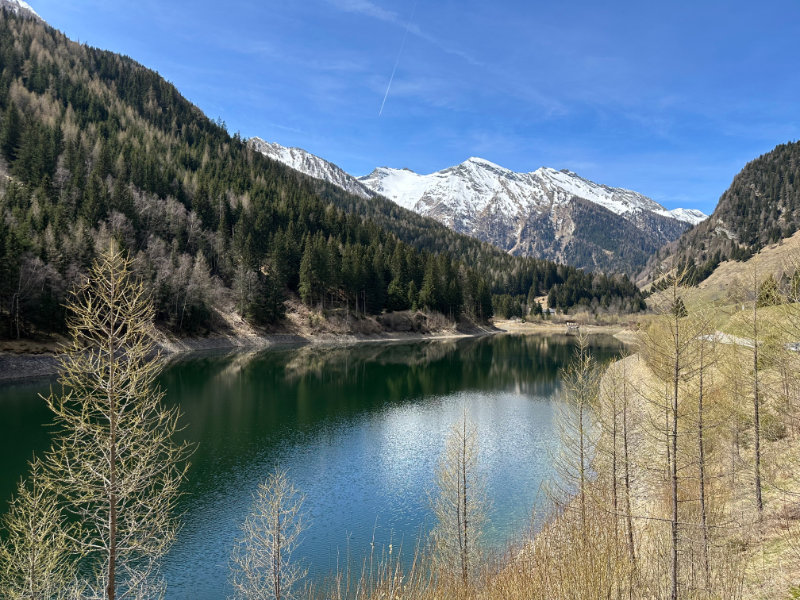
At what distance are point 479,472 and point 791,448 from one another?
1778cm

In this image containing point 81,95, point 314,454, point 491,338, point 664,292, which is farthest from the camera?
point 81,95

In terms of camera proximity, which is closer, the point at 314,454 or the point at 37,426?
the point at 314,454

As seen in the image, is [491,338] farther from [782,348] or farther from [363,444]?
[782,348]

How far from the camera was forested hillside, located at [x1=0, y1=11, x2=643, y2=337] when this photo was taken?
7769cm

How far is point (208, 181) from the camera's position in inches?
5778

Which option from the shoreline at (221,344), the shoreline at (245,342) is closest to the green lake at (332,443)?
the shoreline at (221,344)

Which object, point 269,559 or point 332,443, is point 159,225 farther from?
point 269,559

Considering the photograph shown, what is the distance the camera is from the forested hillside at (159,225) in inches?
3059

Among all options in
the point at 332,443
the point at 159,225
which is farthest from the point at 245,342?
the point at 332,443

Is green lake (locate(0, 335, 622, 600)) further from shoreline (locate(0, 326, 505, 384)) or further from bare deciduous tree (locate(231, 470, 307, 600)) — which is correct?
shoreline (locate(0, 326, 505, 384))

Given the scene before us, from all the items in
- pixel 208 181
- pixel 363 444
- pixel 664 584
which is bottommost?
pixel 363 444

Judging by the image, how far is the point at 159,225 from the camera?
118 metres

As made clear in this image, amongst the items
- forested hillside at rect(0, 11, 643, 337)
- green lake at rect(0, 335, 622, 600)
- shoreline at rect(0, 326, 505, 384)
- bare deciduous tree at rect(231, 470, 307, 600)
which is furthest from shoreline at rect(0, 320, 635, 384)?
bare deciduous tree at rect(231, 470, 307, 600)

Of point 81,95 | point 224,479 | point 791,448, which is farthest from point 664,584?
point 81,95
